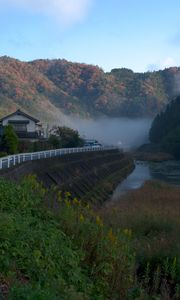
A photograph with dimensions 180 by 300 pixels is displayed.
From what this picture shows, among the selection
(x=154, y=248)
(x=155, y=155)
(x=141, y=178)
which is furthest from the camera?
(x=155, y=155)

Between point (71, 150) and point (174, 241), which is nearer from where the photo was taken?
point (174, 241)

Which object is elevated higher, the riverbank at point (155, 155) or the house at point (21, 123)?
the house at point (21, 123)

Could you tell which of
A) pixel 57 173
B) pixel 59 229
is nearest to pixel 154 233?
pixel 59 229

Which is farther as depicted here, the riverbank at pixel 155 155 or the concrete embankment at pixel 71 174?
the riverbank at pixel 155 155

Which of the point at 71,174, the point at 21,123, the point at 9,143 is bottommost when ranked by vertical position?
the point at 71,174

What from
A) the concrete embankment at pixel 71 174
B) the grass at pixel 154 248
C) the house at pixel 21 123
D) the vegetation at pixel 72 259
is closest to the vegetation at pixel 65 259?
the vegetation at pixel 72 259

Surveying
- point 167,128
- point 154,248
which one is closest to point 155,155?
point 167,128

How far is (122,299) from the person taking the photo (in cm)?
709

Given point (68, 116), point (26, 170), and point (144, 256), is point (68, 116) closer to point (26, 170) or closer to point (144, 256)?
point (26, 170)

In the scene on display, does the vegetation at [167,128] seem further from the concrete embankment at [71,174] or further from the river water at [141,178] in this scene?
the concrete embankment at [71,174]

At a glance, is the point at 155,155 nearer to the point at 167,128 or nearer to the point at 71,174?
the point at 167,128

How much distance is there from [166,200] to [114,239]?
800 inches

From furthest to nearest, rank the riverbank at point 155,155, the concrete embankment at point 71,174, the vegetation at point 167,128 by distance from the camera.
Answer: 1. the vegetation at point 167,128
2. the riverbank at point 155,155
3. the concrete embankment at point 71,174

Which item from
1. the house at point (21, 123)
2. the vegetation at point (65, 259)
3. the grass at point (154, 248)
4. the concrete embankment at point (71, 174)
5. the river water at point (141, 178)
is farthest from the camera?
the house at point (21, 123)
